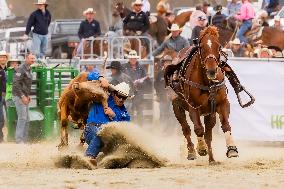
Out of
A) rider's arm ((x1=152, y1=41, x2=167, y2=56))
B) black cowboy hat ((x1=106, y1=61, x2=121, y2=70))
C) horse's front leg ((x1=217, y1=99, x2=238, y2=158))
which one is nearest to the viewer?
horse's front leg ((x1=217, y1=99, x2=238, y2=158))

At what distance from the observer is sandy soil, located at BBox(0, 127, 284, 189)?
1148cm

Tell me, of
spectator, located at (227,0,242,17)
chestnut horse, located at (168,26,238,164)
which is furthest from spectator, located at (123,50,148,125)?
chestnut horse, located at (168,26,238,164)

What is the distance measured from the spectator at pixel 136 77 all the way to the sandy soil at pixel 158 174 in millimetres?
4510

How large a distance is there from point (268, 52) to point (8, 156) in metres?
6.39

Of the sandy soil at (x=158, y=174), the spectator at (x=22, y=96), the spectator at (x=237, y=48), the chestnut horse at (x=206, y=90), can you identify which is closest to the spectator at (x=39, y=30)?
the spectator at (x=22, y=96)

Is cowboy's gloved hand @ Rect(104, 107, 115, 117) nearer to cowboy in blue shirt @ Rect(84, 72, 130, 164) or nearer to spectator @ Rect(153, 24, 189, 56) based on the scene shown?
cowboy in blue shirt @ Rect(84, 72, 130, 164)

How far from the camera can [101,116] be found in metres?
13.8

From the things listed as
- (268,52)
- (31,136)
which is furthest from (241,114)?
(31,136)

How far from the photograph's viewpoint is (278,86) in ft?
60.7

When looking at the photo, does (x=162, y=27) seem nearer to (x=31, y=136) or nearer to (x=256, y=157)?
(x=31, y=136)

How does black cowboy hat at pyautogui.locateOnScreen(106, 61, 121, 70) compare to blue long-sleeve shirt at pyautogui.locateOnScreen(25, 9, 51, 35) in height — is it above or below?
below

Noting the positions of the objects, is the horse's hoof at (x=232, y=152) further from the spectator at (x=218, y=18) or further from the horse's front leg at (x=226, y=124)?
the spectator at (x=218, y=18)

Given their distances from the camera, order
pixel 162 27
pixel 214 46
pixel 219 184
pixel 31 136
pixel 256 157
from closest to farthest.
→ pixel 219 184
pixel 214 46
pixel 256 157
pixel 31 136
pixel 162 27

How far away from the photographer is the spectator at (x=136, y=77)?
69.2 ft
